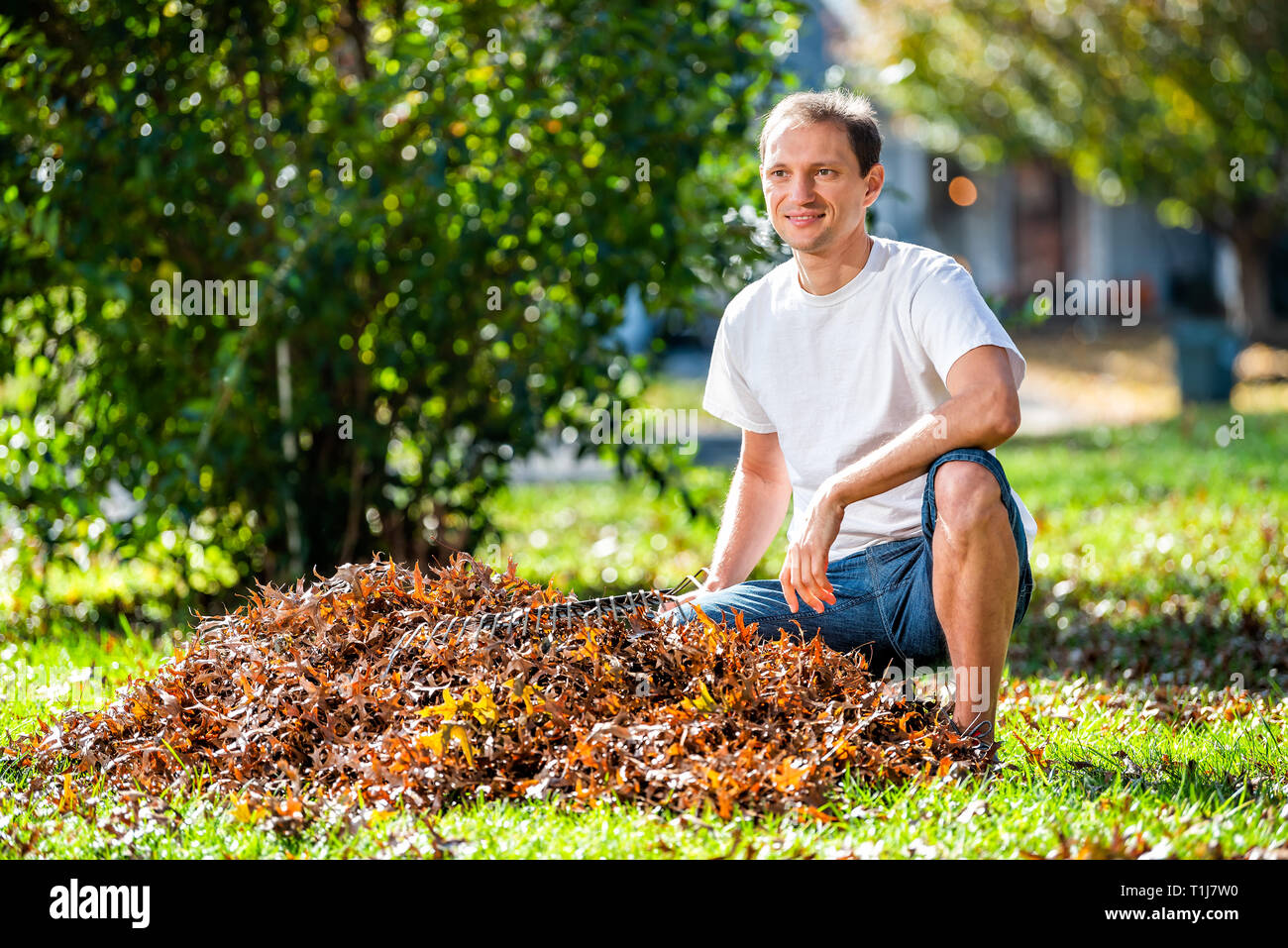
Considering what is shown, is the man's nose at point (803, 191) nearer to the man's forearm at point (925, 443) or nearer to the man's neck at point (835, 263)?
the man's neck at point (835, 263)

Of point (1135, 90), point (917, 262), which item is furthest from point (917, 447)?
point (1135, 90)

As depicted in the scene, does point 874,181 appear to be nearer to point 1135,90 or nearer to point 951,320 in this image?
point 951,320

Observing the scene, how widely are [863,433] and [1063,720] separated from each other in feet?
3.99

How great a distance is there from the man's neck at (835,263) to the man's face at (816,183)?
0.05 metres

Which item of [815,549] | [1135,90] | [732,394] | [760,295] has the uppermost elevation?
[1135,90]

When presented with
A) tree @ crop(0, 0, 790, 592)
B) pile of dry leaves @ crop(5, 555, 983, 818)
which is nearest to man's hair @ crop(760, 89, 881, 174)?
pile of dry leaves @ crop(5, 555, 983, 818)

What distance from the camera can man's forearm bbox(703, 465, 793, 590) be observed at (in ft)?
11.8

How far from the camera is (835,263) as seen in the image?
11.2 ft

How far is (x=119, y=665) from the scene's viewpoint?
459 cm

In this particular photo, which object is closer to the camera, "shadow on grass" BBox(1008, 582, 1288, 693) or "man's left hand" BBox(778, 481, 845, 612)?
"man's left hand" BBox(778, 481, 845, 612)

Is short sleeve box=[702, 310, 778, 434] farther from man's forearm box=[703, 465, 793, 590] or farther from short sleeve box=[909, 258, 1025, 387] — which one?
short sleeve box=[909, 258, 1025, 387]

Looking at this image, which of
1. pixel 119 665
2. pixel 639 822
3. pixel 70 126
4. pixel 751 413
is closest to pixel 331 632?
pixel 639 822

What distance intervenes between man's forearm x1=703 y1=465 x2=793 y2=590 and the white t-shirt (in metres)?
0.09

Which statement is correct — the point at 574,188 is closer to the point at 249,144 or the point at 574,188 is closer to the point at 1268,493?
the point at 249,144
